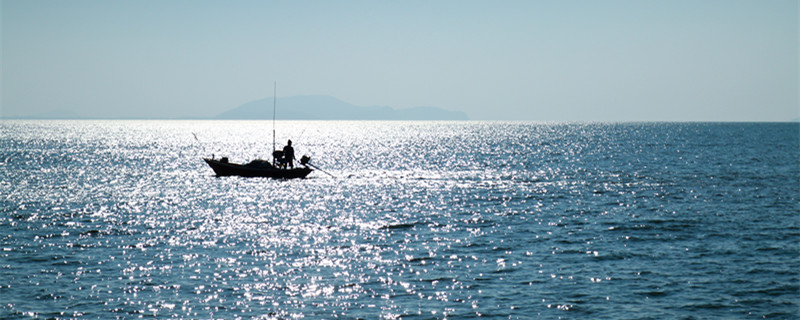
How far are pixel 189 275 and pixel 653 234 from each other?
21851 mm

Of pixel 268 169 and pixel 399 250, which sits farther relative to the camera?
pixel 268 169

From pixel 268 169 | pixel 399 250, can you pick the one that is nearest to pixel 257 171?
pixel 268 169

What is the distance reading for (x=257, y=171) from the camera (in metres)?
60.2

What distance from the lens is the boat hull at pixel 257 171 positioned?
192 feet

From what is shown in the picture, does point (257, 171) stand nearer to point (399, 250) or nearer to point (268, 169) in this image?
point (268, 169)

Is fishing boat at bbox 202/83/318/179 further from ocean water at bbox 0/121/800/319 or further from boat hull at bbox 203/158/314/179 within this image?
ocean water at bbox 0/121/800/319

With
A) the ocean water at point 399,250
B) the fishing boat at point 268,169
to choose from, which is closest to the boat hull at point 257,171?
the fishing boat at point 268,169

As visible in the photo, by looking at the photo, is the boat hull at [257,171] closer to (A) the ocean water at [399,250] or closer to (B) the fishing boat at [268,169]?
(B) the fishing boat at [268,169]

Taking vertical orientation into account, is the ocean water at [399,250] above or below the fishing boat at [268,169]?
below

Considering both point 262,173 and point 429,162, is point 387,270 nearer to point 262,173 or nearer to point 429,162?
point 262,173

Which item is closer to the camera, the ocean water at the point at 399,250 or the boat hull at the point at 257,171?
the ocean water at the point at 399,250

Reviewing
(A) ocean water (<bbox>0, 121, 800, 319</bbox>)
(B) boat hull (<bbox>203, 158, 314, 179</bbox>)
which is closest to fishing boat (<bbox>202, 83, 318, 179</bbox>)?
(B) boat hull (<bbox>203, 158, 314, 179</bbox>)

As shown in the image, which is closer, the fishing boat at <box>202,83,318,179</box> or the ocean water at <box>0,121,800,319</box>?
the ocean water at <box>0,121,800,319</box>

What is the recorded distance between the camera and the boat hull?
58594 millimetres
